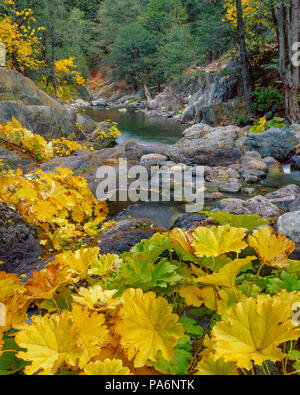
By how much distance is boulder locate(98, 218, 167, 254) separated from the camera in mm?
2109

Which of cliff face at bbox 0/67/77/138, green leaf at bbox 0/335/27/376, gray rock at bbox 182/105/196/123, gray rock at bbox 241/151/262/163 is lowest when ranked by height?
green leaf at bbox 0/335/27/376

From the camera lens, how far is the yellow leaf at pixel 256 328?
0.52 m

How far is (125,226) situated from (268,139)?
712 centimetres

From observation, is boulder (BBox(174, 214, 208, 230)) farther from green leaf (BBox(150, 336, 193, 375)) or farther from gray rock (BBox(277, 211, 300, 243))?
green leaf (BBox(150, 336, 193, 375))

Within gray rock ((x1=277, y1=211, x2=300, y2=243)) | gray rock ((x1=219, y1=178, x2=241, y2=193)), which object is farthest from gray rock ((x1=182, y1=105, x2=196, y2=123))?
gray rock ((x1=277, y1=211, x2=300, y2=243))

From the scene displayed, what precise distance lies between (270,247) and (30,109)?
31.8ft

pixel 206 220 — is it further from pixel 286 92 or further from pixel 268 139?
pixel 286 92

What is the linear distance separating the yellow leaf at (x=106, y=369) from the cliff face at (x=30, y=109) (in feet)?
28.1

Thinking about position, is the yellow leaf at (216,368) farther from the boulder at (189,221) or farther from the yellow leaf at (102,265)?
the boulder at (189,221)

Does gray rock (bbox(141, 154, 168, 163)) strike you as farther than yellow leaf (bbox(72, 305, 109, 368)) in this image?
Yes

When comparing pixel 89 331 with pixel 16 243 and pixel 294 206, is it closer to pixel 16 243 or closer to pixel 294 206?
pixel 16 243

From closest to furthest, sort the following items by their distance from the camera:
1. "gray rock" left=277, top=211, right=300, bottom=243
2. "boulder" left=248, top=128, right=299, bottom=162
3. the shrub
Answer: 1. "gray rock" left=277, top=211, right=300, bottom=243
2. "boulder" left=248, top=128, right=299, bottom=162
3. the shrub

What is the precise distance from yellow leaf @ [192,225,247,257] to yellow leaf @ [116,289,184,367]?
168 mm

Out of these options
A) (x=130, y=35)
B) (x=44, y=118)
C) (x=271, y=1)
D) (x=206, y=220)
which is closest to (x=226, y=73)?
(x=271, y=1)
